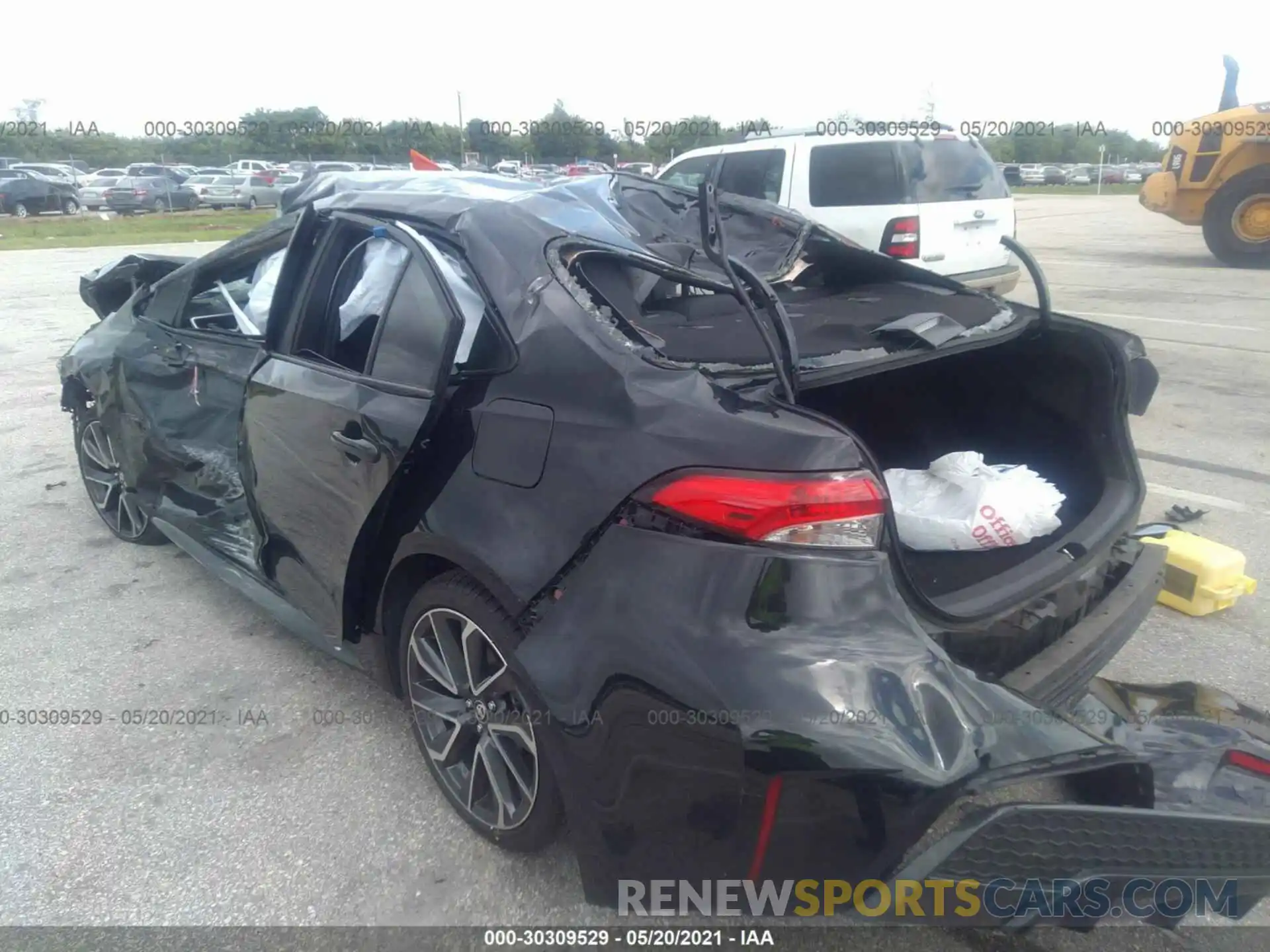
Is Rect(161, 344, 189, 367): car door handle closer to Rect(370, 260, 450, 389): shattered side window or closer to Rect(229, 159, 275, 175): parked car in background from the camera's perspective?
Rect(370, 260, 450, 389): shattered side window

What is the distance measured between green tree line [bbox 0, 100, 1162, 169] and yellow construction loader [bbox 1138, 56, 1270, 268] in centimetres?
1264

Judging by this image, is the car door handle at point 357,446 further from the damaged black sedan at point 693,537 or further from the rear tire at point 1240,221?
the rear tire at point 1240,221

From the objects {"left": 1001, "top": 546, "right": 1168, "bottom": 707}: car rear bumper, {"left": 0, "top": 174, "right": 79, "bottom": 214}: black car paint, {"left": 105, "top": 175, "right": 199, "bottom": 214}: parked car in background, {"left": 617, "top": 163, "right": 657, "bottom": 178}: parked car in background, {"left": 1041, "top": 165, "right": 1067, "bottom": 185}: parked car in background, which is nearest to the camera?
{"left": 1001, "top": 546, "right": 1168, "bottom": 707}: car rear bumper

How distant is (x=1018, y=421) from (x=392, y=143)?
42506 millimetres

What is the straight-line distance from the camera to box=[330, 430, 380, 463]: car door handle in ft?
8.41

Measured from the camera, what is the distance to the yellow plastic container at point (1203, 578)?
362 centimetres

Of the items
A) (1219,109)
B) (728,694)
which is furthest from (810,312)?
(1219,109)

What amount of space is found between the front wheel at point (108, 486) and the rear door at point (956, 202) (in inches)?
238

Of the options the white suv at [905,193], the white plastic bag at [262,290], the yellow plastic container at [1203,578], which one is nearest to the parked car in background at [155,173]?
the white suv at [905,193]

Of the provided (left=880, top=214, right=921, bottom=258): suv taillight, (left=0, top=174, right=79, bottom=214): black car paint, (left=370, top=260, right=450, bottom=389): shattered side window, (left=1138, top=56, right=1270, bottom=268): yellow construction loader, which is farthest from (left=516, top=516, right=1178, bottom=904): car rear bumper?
(left=0, top=174, right=79, bottom=214): black car paint

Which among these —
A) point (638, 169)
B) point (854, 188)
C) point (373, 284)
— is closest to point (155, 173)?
point (638, 169)

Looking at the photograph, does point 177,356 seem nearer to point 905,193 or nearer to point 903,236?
point 903,236

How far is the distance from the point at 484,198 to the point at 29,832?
2.18 meters

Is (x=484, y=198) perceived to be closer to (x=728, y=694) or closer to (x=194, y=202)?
(x=728, y=694)
